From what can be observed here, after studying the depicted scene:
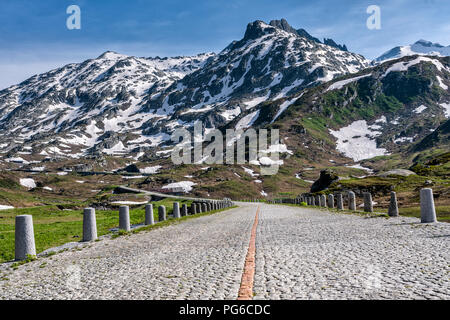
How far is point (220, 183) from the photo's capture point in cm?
17425

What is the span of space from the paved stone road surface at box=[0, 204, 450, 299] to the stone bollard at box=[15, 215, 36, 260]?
2.70 feet

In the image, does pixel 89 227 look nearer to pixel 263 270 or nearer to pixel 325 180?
pixel 263 270

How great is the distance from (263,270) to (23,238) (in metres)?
9.04

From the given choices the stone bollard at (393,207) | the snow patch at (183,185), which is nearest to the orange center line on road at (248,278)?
the stone bollard at (393,207)

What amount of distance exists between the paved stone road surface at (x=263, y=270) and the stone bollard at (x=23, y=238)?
822mm

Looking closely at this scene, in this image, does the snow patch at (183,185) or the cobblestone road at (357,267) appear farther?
the snow patch at (183,185)

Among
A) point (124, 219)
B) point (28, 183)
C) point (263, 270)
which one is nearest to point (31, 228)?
point (124, 219)

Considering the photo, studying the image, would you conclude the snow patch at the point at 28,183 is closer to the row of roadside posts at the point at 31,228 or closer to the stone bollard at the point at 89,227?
the row of roadside posts at the point at 31,228

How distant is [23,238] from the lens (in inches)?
508

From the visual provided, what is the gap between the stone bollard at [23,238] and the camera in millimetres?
12664

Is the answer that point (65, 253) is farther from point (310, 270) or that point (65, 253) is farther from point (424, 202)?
point (424, 202)

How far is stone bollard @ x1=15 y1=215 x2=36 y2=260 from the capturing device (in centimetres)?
1266

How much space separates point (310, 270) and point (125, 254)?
6946 mm
